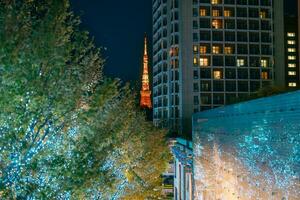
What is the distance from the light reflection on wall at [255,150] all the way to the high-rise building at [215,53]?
37.8 m

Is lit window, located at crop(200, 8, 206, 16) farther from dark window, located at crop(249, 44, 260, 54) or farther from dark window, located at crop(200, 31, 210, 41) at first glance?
dark window, located at crop(249, 44, 260, 54)

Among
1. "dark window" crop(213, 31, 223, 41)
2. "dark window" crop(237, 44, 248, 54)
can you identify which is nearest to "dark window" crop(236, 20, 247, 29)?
"dark window" crop(237, 44, 248, 54)

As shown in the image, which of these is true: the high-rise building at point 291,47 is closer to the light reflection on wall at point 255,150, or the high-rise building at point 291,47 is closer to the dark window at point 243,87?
the dark window at point 243,87

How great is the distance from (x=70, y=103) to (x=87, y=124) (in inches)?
58.6

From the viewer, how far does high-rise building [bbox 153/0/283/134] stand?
56.8 metres

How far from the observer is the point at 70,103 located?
1027cm

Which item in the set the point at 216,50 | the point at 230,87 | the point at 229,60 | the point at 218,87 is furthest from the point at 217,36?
the point at 230,87

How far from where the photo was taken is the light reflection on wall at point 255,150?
9086 mm

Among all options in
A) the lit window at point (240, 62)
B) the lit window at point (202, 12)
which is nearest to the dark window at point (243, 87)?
the lit window at point (240, 62)

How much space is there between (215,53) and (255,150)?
47110 mm

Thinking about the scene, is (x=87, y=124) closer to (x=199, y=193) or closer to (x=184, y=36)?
(x=199, y=193)

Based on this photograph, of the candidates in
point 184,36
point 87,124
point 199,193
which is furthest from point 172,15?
point 87,124

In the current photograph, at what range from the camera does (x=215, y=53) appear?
57750mm

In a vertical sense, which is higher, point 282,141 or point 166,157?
point 282,141
